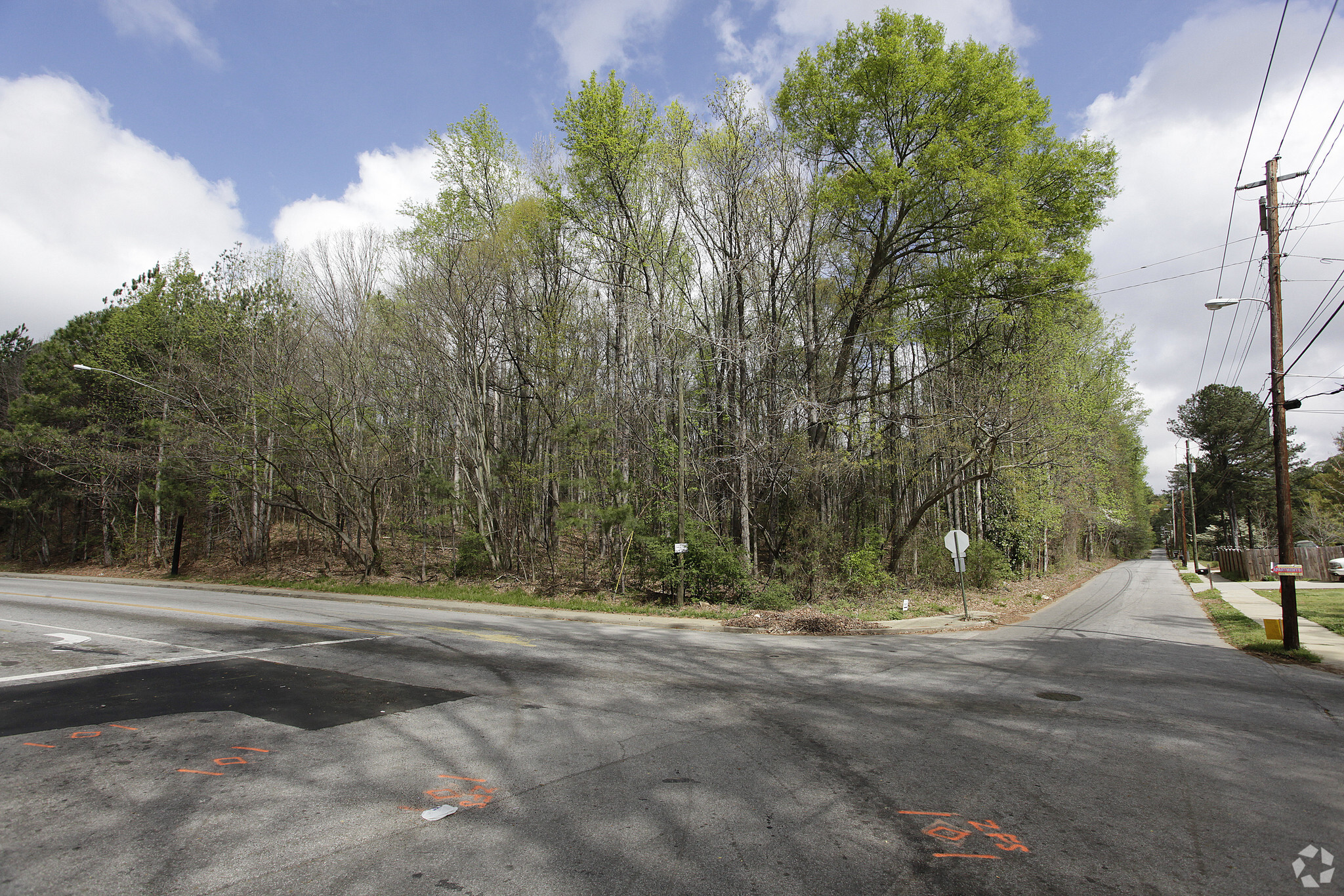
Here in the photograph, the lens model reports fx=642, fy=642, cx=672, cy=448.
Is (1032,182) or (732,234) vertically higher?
(1032,182)

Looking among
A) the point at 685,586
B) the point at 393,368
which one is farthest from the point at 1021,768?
the point at 393,368

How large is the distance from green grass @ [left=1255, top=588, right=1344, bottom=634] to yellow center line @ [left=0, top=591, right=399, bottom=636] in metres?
22.3

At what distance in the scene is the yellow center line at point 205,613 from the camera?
13.2 meters

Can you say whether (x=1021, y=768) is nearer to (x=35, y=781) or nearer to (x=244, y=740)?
(x=244, y=740)

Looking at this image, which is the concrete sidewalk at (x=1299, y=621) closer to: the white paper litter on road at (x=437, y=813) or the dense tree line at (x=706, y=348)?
the dense tree line at (x=706, y=348)

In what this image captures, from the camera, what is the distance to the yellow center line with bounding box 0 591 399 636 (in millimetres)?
13156

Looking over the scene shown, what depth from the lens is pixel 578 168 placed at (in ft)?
68.9

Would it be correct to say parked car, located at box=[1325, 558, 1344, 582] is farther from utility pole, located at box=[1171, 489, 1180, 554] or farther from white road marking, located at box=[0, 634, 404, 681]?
utility pole, located at box=[1171, 489, 1180, 554]

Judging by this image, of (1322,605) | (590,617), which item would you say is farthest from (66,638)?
(1322,605)

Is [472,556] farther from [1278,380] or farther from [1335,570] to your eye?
[1335,570]

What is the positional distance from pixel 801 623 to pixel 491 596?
10.0 metres

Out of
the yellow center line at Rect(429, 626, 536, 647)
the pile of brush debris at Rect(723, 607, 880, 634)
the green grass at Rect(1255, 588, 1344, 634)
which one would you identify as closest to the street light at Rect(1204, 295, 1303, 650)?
the green grass at Rect(1255, 588, 1344, 634)

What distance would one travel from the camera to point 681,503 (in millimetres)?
17797

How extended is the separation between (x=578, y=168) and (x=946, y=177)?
11392 millimetres
